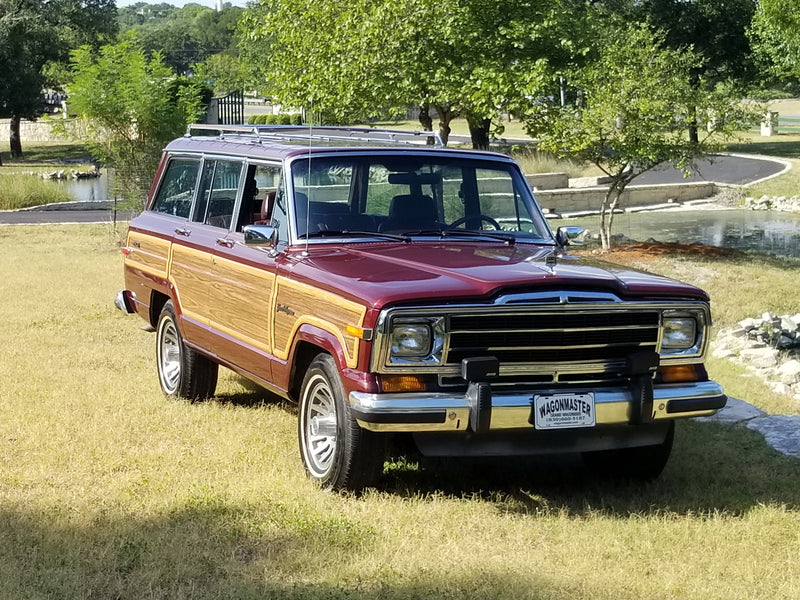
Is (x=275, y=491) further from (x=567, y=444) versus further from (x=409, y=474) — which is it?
(x=567, y=444)

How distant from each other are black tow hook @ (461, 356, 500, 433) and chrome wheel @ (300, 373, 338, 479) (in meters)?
0.86

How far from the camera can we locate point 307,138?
8070 millimetres

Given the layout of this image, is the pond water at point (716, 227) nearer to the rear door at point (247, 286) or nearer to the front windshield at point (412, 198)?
the front windshield at point (412, 198)

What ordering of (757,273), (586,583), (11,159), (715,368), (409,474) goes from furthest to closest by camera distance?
1. (11,159)
2. (757,273)
3. (715,368)
4. (409,474)
5. (586,583)

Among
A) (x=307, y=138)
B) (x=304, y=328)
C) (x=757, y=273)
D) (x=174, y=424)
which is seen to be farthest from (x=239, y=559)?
(x=757, y=273)

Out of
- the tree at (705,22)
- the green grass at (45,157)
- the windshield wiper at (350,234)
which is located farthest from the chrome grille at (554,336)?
the tree at (705,22)

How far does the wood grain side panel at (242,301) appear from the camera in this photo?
7.00 m

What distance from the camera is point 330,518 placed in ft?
18.8

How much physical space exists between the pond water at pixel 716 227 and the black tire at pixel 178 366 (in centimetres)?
1500

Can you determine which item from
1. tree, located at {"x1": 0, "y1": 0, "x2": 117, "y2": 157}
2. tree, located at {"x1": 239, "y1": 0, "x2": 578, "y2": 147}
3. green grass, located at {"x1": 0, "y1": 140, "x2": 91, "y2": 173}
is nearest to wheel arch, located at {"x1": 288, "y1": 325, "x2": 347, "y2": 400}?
tree, located at {"x1": 239, "y1": 0, "x2": 578, "y2": 147}

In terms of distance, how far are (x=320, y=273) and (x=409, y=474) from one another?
1414 mm

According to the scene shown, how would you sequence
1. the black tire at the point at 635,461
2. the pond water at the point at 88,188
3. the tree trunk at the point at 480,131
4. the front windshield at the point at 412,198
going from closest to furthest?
the black tire at the point at 635,461
the front windshield at the point at 412,198
the tree trunk at the point at 480,131
the pond water at the point at 88,188

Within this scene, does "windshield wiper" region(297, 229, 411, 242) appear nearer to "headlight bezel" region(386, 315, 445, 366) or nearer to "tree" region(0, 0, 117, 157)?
"headlight bezel" region(386, 315, 445, 366)

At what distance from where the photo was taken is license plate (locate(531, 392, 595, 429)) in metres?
5.85
